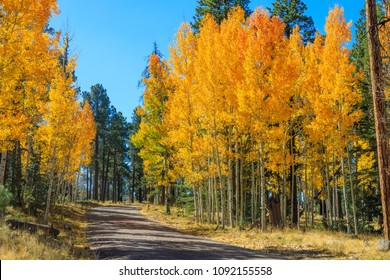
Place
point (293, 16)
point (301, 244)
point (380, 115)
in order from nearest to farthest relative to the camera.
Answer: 1. point (380, 115)
2. point (301, 244)
3. point (293, 16)

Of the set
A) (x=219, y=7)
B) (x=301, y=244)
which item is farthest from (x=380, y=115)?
(x=219, y=7)

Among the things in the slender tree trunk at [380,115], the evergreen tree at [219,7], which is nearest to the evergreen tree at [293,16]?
the evergreen tree at [219,7]

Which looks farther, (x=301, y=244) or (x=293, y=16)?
(x=293, y=16)

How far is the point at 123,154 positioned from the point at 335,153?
40.7m

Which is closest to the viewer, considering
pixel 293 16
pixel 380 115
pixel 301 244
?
pixel 380 115

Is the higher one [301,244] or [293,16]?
[293,16]

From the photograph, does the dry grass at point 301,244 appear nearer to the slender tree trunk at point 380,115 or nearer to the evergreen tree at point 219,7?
the slender tree trunk at point 380,115

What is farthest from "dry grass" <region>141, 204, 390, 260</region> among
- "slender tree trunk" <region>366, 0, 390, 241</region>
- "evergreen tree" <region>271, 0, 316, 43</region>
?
"evergreen tree" <region>271, 0, 316, 43</region>

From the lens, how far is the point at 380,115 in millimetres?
10680

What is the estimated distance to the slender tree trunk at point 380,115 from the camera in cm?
1027

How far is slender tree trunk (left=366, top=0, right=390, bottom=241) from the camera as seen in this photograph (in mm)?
10266

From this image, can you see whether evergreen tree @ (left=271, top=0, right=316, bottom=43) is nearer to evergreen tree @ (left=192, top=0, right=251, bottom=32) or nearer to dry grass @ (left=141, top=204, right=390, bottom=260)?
evergreen tree @ (left=192, top=0, right=251, bottom=32)

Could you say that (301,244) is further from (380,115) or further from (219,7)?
(219,7)
